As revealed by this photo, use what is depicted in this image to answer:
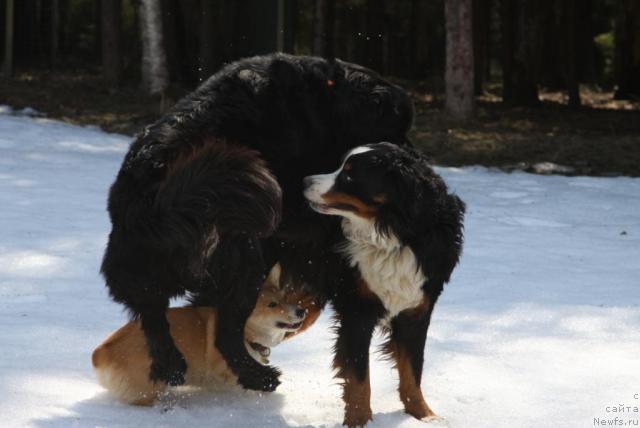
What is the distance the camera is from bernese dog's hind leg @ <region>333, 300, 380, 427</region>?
4.42m

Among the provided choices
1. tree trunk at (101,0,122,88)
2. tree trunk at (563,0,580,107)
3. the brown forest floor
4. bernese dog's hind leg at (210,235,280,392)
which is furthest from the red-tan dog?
tree trunk at (563,0,580,107)

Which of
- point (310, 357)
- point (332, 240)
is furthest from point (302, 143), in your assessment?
point (310, 357)

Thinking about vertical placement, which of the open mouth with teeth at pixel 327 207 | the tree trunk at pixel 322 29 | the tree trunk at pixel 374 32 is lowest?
the tree trunk at pixel 374 32

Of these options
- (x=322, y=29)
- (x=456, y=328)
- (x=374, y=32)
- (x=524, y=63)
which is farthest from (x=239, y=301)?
(x=374, y=32)

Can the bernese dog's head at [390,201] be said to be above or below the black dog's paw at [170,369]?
above

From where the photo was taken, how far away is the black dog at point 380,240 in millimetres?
4395

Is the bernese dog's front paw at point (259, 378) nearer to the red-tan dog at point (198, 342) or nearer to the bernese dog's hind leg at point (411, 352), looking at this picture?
the red-tan dog at point (198, 342)

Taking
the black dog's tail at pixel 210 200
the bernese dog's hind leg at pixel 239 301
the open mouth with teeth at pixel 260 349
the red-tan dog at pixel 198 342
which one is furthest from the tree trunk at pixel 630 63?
the black dog's tail at pixel 210 200

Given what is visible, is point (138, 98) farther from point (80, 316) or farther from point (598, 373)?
point (598, 373)

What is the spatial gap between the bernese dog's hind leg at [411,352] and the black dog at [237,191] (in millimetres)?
350

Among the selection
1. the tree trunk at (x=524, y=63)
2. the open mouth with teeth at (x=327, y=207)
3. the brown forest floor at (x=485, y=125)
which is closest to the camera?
the open mouth with teeth at (x=327, y=207)

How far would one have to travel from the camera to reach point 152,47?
54.1ft

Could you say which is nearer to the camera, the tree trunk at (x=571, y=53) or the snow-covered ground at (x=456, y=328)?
the snow-covered ground at (x=456, y=328)

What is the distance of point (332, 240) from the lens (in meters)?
4.59
